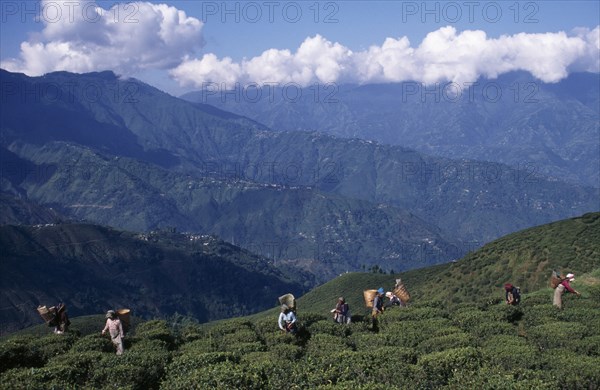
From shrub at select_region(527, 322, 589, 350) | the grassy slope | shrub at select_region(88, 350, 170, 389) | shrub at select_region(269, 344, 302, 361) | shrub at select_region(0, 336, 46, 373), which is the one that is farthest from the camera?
the grassy slope

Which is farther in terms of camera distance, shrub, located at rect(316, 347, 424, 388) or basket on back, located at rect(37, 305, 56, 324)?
basket on back, located at rect(37, 305, 56, 324)

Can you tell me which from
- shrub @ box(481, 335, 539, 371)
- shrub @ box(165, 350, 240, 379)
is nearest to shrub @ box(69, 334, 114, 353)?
shrub @ box(165, 350, 240, 379)

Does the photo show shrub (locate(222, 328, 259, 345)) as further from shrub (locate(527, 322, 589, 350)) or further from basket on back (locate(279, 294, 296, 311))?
shrub (locate(527, 322, 589, 350))

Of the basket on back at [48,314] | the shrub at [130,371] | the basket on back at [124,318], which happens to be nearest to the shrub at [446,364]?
the shrub at [130,371]

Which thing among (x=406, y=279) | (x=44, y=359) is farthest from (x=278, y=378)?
(x=406, y=279)

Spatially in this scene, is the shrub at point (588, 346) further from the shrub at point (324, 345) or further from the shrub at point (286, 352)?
the shrub at point (286, 352)

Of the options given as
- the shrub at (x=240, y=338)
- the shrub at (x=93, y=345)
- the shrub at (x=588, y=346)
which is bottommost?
the shrub at (x=240, y=338)

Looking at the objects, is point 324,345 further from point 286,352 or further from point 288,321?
point 288,321

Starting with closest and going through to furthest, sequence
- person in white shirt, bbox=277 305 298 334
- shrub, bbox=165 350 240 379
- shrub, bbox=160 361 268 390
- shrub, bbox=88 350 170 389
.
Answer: shrub, bbox=160 361 268 390
shrub, bbox=88 350 170 389
shrub, bbox=165 350 240 379
person in white shirt, bbox=277 305 298 334

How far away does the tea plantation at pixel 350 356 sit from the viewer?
18.9 meters

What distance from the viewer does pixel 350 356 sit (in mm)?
21984

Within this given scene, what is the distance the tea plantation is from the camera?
18.9 m

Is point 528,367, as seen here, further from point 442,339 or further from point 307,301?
point 307,301

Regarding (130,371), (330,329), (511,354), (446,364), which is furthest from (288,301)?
(511,354)
